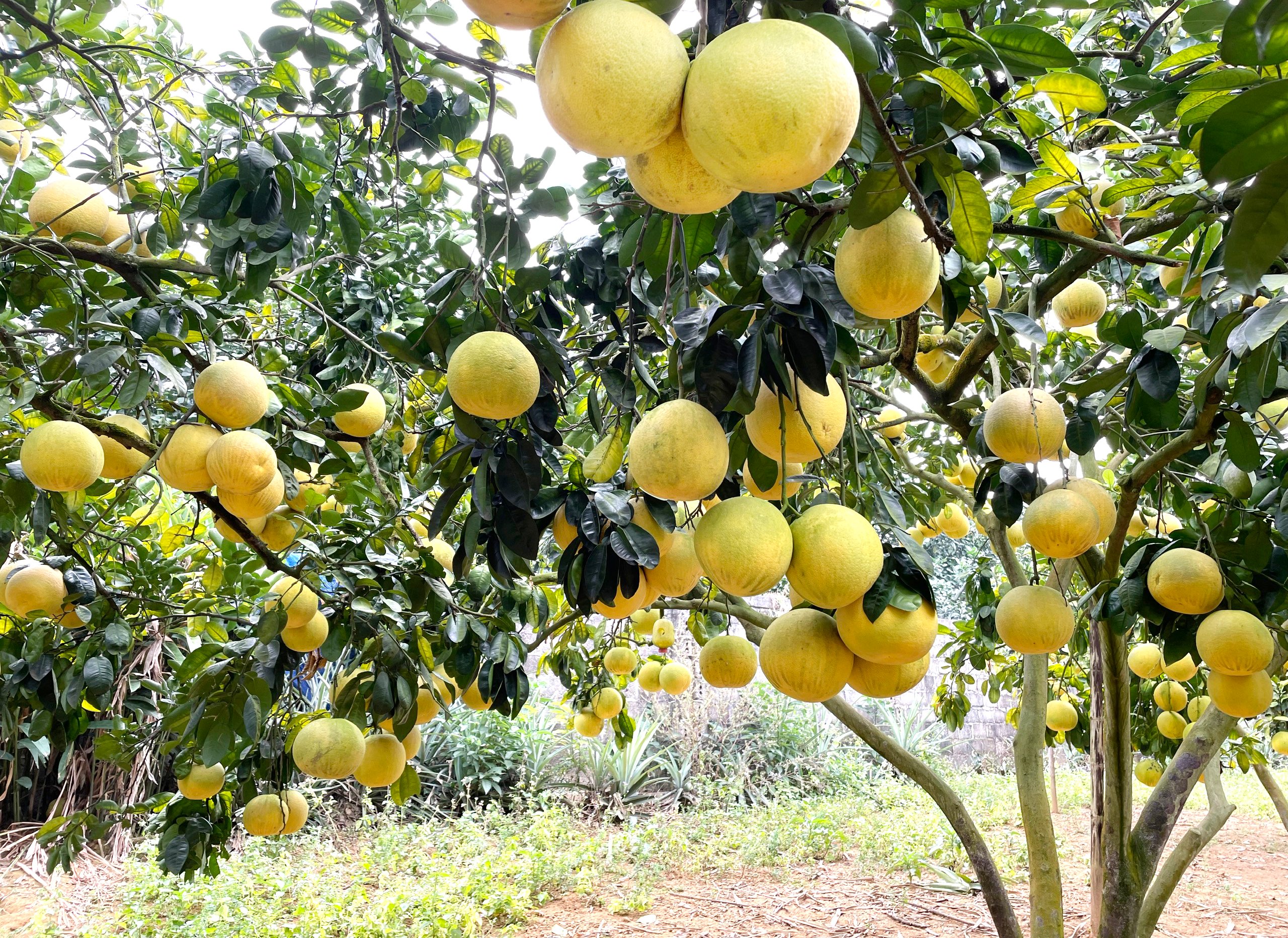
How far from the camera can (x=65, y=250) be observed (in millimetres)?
1737

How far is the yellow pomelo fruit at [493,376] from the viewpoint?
1189 millimetres

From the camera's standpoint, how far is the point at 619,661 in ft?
11.8

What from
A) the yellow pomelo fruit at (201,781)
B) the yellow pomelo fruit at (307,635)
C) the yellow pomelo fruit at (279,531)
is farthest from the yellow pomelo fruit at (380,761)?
the yellow pomelo fruit at (279,531)

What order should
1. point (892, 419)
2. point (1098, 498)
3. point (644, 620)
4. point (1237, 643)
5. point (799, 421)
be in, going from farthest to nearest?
point (644, 620) < point (892, 419) < point (1098, 498) < point (1237, 643) < point (799, 421)

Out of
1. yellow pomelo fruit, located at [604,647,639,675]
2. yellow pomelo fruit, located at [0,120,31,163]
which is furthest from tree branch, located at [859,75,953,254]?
yellow pomelo fruit, located at [604,647,639,675]

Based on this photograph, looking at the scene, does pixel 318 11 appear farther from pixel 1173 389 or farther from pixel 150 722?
pixel 150 722

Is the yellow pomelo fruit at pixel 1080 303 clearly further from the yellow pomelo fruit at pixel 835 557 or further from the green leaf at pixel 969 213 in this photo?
the yellow pomelo fruit at pixel 835 557

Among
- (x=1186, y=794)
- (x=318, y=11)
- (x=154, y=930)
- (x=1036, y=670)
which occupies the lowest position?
(x=154, y=930)

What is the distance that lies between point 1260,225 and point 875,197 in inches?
15.8

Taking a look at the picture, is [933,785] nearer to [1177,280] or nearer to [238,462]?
[1177,280]

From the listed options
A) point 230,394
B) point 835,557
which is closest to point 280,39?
point 230,394

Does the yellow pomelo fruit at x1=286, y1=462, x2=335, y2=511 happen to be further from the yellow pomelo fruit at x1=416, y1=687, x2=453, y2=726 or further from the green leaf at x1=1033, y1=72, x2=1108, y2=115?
the green leaf at x1=1033, y1=72, x2=1108, y2=115

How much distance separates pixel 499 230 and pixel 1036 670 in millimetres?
2856

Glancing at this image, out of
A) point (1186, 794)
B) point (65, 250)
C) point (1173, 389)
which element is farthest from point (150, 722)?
point (1186, 794)
